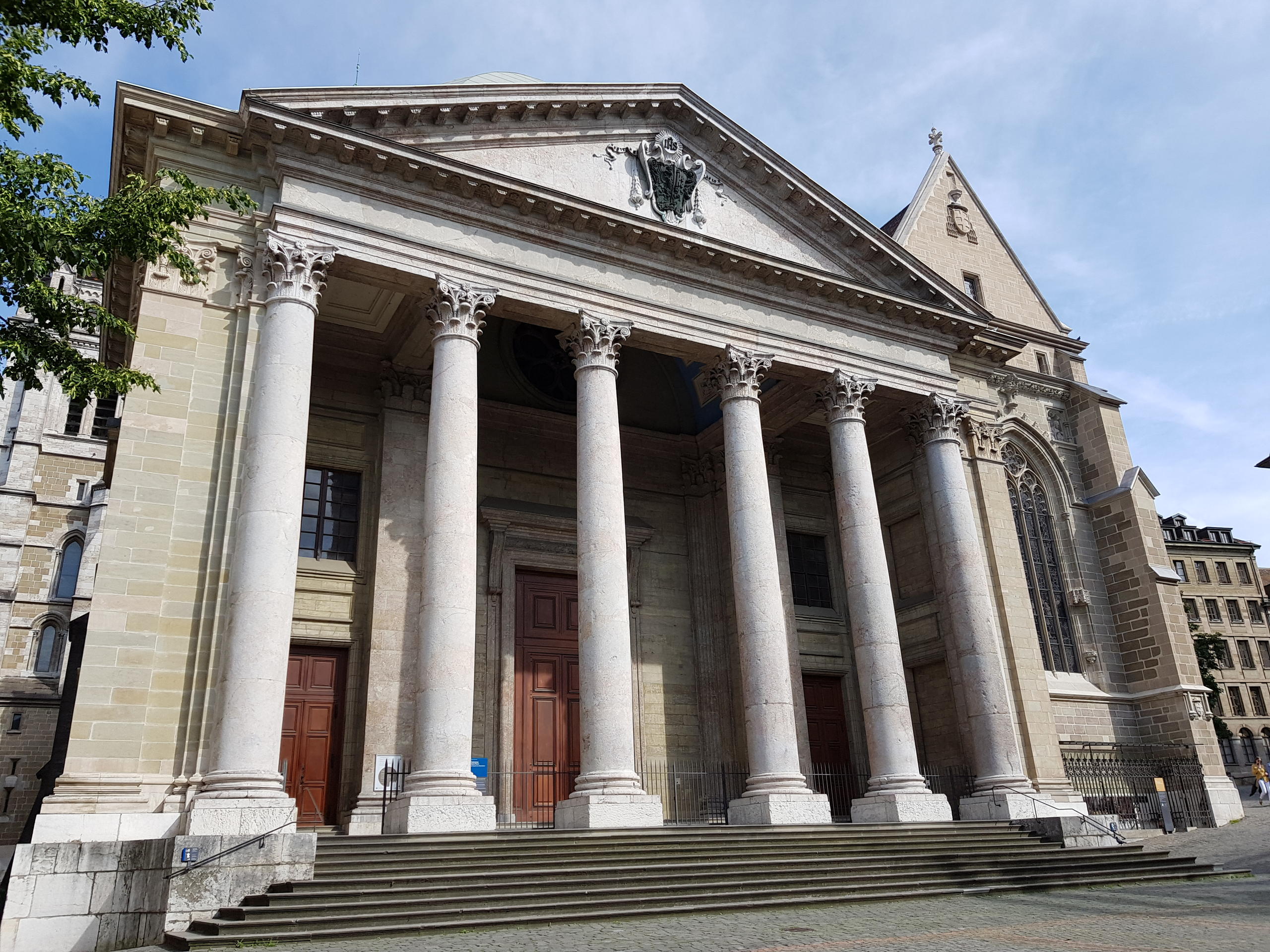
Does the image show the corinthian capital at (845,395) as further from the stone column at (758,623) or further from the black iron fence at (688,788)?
the black iron fence at (688,788)

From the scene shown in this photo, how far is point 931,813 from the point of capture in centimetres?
1766

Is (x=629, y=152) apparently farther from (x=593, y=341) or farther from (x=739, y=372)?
(x=739, y=372)

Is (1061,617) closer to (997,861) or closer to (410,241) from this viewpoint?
(997,861)

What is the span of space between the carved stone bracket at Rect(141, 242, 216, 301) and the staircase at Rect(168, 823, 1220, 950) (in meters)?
8.67

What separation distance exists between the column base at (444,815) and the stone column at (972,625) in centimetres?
1061

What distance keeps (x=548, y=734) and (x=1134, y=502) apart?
17689 millimetres

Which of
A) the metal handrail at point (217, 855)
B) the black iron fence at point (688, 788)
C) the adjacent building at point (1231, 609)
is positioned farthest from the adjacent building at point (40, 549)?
the adjacent building at point (1231, 609)

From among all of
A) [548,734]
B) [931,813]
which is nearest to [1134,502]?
[931,813]

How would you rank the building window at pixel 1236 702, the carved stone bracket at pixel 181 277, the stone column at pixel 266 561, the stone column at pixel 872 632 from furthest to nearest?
the building window at pixel 1236 702 < the stone column at pixel 872 632 < the carved stone bracket at pixel 181 277 < the stone column at pixel 266 561

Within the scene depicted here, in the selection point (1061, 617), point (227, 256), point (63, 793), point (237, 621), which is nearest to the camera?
point (63, 793)

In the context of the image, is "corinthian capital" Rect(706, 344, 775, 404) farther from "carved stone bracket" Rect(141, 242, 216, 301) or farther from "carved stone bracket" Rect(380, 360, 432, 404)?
"carved stone bracket" Rect(141, 242, 216, 301)

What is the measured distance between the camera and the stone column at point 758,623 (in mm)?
16609

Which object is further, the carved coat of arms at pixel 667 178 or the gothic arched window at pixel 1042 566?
the gothic arched window at pixel 1042 566

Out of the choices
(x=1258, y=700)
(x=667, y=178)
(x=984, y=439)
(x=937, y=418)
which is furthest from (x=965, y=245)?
(x=1258, y=700)
